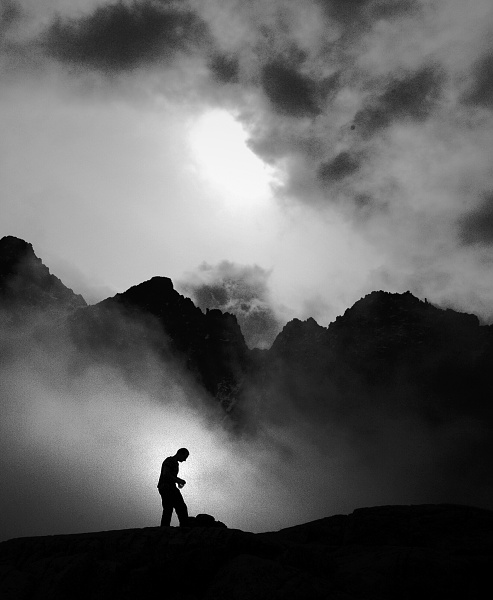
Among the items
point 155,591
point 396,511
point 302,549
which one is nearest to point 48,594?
point 155,591

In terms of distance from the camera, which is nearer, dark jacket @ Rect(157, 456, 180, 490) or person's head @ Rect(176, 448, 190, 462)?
dark jacket @ Rect(157, 456, 180, 490)

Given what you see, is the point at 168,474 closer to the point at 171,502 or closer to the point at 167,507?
the point at 171,502

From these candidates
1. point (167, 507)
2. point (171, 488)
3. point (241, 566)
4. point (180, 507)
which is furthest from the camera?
point (167, 507)

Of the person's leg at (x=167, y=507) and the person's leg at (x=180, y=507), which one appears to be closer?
the person's leg at (x=180, y=507)

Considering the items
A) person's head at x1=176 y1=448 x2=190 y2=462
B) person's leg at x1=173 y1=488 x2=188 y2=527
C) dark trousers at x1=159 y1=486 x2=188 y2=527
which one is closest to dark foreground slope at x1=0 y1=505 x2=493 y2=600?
person's leg at x1=173 y1=488 x2=188 y2=527

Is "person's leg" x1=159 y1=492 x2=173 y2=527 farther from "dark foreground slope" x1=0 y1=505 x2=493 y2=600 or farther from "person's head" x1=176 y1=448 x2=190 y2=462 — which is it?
"dark foreground slope" x1=0 y1=505 x2=493 y2=600

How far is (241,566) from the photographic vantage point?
14.2 metres

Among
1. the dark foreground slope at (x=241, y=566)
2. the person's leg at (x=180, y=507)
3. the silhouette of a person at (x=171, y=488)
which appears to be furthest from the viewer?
the silhouette of a person at (x=171, y=488)

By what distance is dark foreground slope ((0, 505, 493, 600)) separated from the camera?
1381 cm

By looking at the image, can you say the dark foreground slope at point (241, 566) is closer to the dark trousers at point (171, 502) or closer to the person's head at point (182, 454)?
the dark trousers at point (171, 502)

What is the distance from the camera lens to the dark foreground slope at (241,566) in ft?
45.3

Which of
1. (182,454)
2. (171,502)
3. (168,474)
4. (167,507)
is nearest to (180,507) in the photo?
(171,502)

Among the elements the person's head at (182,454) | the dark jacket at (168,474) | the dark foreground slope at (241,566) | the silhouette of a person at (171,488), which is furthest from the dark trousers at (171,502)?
the dark foreground slope at (241,566)

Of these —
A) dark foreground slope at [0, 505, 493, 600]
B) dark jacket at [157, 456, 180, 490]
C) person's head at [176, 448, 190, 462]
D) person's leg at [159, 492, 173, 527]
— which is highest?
person's head at [176, 448, 190, 462]
